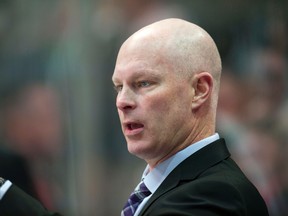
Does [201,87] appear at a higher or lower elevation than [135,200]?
higher

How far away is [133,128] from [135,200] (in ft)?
0.65

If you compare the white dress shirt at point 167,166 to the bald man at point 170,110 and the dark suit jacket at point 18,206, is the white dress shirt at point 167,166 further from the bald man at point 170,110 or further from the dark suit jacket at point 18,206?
the dark suit jacket at point 18,206

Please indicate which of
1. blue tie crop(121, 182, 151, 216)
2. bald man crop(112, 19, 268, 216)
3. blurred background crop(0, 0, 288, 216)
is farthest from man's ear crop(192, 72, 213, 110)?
blurred background crop(0, 0, 288, 216)

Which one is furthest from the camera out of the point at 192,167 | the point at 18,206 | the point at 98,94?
the point at 98,94

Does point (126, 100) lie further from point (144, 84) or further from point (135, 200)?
point (135, 200)

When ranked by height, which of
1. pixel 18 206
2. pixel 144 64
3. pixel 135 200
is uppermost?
pixel 144 64

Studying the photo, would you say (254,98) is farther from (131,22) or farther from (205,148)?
(205,148)

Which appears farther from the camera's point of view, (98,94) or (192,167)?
(98,94)

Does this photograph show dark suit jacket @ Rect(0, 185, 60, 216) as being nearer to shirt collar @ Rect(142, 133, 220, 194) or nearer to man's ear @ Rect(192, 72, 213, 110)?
shirt collar @ Rect(142, 133, 220, 194)

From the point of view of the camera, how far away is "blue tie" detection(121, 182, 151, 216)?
168 cm

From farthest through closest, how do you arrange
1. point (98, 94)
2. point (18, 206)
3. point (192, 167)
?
point (98, 94), point (192, 167), point (18, 206)

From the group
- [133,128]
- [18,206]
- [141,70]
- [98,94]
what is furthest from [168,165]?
[98,94]

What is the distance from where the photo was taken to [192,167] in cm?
161

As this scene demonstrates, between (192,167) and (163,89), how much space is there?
21 centimetres
